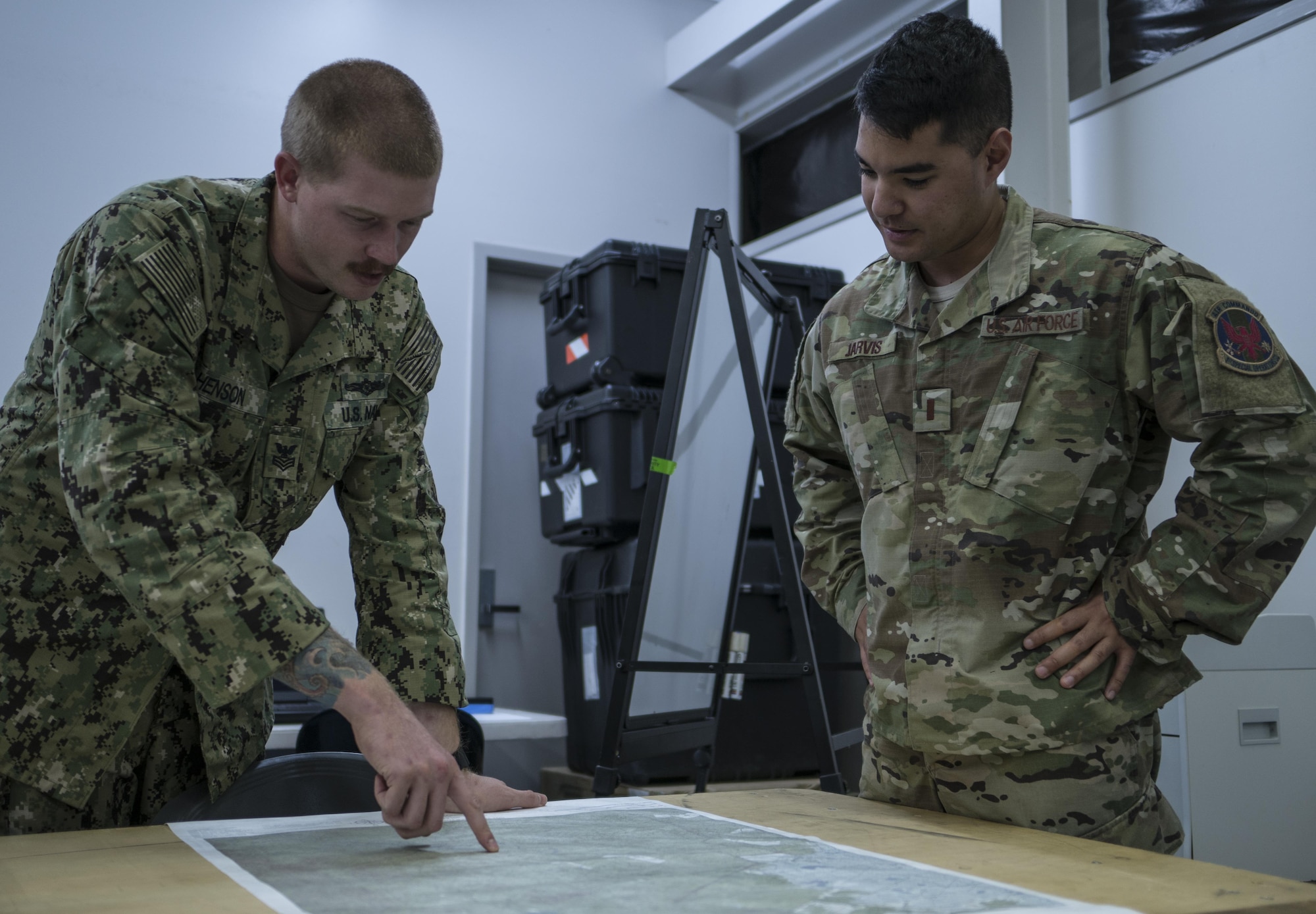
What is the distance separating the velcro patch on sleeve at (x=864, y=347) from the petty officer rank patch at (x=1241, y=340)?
0.32 m

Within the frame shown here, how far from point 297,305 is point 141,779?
21.5 inches

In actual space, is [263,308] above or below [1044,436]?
above

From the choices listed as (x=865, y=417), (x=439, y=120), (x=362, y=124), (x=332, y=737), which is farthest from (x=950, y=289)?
(x=439, y=120)

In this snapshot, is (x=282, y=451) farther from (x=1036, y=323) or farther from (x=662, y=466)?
(x=662, y=466)

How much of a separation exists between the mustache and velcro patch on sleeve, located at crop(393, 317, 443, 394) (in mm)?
180

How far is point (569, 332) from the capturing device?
303 centimetres

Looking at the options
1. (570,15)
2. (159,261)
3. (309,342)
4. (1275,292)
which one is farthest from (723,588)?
(570,15)

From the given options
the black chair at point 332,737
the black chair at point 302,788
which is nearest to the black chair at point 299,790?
the black chair at point 302,788

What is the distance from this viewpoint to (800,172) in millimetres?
3740

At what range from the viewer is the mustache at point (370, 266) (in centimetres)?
105

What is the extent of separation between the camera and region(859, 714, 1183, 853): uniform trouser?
40.3 inches

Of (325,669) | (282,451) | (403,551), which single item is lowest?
(325,669)

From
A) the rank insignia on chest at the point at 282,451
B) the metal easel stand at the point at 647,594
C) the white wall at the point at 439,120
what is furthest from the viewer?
the white wall at the point at 439,120

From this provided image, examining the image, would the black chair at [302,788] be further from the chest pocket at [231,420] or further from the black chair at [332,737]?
the black chair at [332,737]
